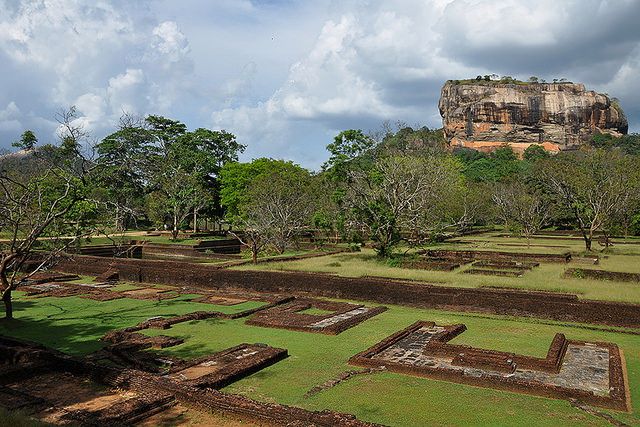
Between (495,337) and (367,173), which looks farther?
(367,173)

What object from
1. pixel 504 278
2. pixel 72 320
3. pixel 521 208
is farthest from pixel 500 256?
pixel 72 320

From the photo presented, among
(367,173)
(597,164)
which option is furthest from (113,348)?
(597,164)

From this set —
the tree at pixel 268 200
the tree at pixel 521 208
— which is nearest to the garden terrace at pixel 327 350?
the tree at pixel 268 200

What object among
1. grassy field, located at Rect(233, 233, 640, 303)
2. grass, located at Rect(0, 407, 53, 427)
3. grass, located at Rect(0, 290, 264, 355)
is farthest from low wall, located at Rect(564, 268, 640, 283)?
grass, located at Rect(0, 407, 53, 427)

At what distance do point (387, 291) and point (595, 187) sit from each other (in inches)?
797

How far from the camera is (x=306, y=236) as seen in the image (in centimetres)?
3678

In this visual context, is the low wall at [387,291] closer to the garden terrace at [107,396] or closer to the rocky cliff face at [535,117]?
the garden terrace at [107,396]

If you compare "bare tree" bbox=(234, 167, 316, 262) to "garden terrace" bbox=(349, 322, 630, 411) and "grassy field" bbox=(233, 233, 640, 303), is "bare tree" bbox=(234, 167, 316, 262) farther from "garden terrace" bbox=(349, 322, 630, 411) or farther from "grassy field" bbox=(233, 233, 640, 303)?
"garden terrace" bbox=(349, 322, 630, 411)

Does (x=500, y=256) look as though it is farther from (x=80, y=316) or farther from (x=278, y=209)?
(x=80, y=316)

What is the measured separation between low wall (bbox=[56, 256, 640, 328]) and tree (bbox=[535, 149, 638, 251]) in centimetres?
1503

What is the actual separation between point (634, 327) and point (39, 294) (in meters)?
17.4

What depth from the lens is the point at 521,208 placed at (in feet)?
128

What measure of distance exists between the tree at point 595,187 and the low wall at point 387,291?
49.3 feet

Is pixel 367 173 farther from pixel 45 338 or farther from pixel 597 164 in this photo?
pixel 45 338
